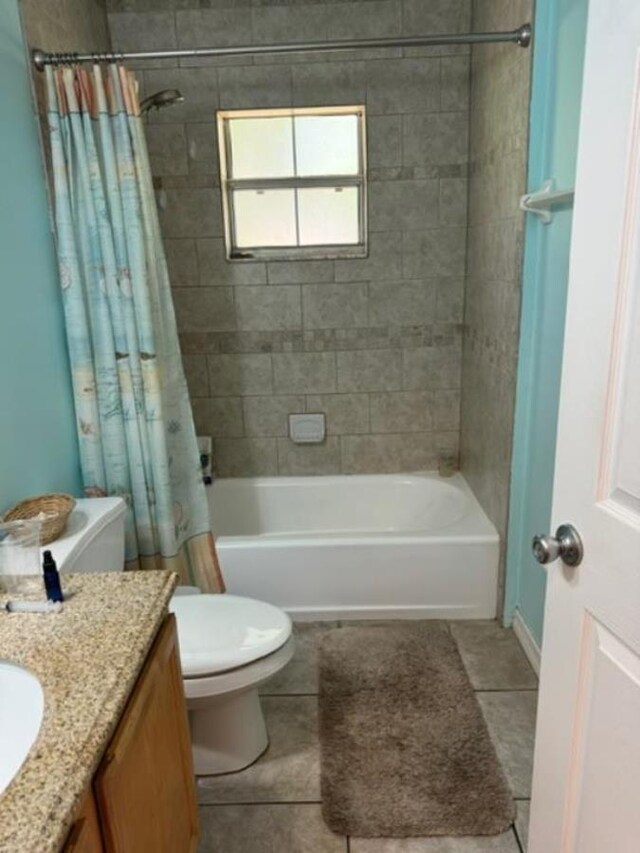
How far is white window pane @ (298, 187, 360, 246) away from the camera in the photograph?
109 inches

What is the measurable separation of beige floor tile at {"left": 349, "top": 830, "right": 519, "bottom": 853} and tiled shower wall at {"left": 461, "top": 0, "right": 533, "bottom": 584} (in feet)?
3.53

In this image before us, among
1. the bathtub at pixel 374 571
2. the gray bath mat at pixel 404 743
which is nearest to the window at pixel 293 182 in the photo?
the bathtub at pixel 374 571

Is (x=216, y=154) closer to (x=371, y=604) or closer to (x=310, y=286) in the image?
(x=310, y=286)

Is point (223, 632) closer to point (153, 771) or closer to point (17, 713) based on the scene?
point (153, 771)

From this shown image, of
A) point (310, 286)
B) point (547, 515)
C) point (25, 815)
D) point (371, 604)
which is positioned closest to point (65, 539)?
point (25, 815)

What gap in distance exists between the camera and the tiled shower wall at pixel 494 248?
2037 millimetres

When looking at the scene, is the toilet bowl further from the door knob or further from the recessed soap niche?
the recessed soap niche

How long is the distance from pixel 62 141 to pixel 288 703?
76.9 inches

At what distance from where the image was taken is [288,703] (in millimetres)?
2012

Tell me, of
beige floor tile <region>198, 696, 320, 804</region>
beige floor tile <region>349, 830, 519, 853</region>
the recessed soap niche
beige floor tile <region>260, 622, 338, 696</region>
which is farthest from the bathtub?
beige floor tile <region>349, 830, 519, 853</region>

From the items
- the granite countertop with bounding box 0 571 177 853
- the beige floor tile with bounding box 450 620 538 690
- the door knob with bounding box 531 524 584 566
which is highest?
the door knob with bounding box 531 524 584 566

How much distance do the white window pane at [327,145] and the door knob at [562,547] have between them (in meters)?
2.21

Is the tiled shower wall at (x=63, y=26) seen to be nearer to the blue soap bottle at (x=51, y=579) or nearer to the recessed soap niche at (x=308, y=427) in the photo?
the blue soap bottle at (x=51, y=579)

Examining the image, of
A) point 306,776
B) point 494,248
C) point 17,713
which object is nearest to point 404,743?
point 306,776
